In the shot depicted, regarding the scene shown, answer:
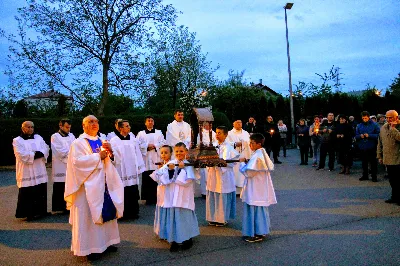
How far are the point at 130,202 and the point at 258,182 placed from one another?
296 centimetres

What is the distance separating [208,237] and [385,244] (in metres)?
2.72

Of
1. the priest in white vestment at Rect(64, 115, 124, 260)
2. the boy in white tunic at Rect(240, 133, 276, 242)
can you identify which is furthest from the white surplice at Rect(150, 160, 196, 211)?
the boy in white tunic at Rect(240, 133, 276, 242)

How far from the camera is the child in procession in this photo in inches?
214

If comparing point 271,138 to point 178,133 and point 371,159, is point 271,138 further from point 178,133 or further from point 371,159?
point 178,133

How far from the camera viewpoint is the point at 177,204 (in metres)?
5.43

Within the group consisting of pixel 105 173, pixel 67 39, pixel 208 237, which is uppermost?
pixel 67 39

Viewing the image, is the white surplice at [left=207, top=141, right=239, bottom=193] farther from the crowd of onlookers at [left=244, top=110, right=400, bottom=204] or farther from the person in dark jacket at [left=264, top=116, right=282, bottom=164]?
the person in dark jacket at [left=264, top=116, right=282, bottom=164]

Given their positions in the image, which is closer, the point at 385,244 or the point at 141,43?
the point at 385,244

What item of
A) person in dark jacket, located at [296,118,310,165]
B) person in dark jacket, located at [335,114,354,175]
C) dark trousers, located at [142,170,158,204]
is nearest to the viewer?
dark trousers, located at [142,170,158,204]

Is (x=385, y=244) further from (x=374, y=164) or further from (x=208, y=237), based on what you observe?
(x=374, y=164)

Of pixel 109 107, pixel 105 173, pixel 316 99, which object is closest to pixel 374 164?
pixel 105 173

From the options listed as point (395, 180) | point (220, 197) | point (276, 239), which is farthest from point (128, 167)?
point (395, 180)

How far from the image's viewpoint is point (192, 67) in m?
30.2

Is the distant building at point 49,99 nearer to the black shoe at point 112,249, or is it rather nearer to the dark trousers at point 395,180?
the black shoe at point 112,249
